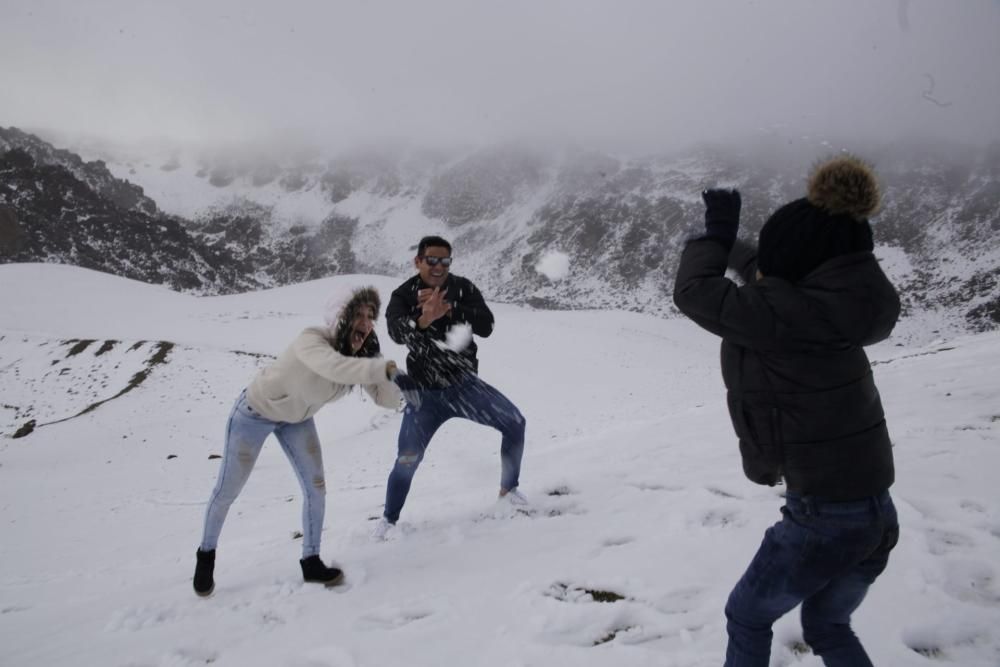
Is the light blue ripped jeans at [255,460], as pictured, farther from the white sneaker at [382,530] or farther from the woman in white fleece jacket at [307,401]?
the white sneaker at [382,530]

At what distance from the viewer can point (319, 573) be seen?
165 inches

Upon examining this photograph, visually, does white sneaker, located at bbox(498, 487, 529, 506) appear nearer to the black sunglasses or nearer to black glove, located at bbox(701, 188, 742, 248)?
the black sunglasses

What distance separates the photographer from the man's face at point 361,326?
12.8 feet

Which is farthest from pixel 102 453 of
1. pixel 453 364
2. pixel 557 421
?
pixel 453 364

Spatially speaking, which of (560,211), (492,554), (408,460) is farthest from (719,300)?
(560,211)

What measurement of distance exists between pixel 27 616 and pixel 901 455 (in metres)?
8.82

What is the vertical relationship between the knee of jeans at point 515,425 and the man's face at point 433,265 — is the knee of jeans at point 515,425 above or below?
below

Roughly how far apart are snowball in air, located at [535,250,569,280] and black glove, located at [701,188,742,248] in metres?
95.1

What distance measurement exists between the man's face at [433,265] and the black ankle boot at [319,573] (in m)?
2.58

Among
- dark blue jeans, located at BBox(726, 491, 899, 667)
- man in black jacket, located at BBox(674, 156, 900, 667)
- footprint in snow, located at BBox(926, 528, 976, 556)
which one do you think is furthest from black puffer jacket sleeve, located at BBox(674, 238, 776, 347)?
footprint in snow, located at BBox(926, 528, 976, 556)

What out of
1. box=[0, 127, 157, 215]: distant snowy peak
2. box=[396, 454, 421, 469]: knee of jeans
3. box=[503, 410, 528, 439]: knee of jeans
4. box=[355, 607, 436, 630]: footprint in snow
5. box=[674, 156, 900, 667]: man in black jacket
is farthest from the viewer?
box=[0, 127, 157, 215]: distant snowy peak

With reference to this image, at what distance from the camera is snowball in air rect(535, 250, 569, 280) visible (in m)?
97.9

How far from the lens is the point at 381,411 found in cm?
1714

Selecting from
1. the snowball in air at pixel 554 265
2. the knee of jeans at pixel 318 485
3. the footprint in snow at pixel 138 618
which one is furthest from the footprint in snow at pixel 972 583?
the snowball in air at pixel 554 265
